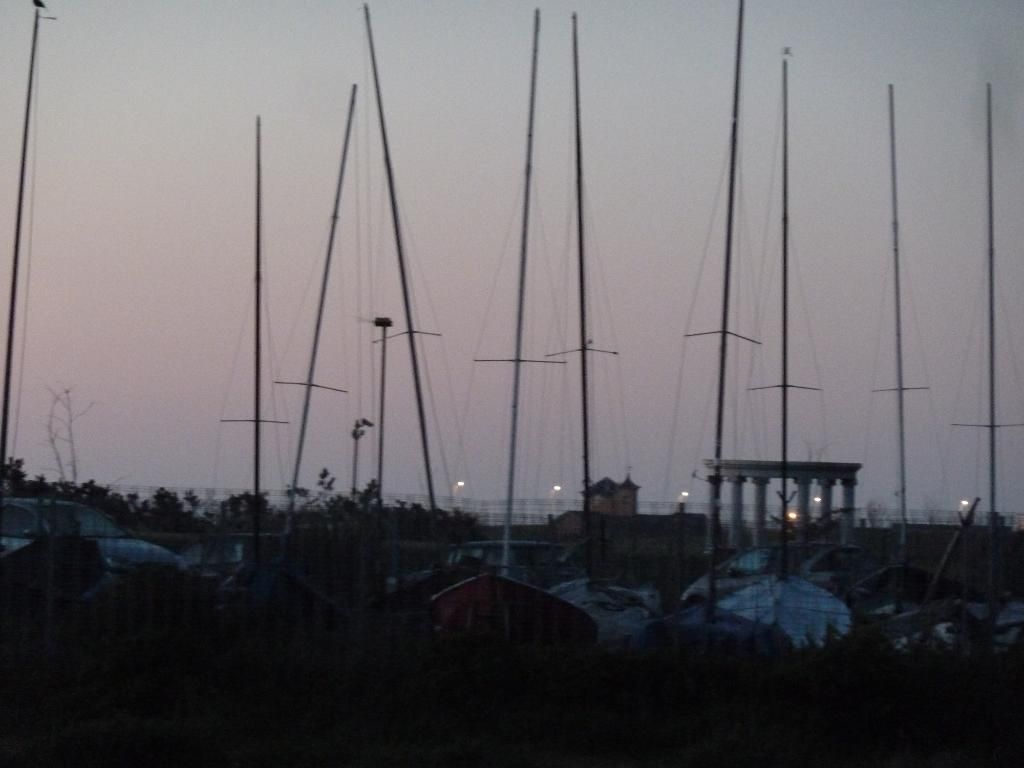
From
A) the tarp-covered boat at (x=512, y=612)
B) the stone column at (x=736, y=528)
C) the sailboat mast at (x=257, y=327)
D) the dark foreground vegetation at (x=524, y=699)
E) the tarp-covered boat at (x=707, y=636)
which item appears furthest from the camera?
the sailboat mast at (x=257, y=327)

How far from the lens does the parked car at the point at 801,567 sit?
1324cm

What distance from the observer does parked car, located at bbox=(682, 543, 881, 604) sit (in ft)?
43.4

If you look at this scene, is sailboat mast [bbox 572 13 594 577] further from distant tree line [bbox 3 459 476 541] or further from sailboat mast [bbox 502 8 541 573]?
distant tree line [bbox 3 459 476 541]

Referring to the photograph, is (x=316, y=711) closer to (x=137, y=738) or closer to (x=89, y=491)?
(x=137, y=738)

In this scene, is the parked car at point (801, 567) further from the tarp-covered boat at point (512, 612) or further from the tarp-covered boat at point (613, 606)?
the tarp-covered boat at point (512, 612)

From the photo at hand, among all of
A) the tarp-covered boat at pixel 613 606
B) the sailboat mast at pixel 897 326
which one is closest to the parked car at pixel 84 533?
the tarp-covered boat at pixel 613 606

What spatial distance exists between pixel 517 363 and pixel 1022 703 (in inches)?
537

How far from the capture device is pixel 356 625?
469 inches

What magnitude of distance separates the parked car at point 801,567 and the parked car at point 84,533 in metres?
5.40

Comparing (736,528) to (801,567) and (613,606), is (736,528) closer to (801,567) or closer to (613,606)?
(801,567)

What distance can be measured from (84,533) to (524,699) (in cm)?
485

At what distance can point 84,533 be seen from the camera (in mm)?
12828

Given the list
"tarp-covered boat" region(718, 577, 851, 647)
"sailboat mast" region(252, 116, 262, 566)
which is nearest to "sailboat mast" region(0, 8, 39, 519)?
"sailboat mast" region(252, 116, 262, 566)

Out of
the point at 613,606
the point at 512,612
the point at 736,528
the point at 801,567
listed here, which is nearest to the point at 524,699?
the point at 512,612
